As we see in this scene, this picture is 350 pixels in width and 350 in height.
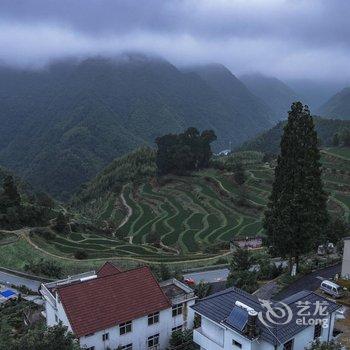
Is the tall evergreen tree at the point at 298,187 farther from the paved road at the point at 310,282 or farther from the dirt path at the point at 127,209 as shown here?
the dirt path at the point at 127,209

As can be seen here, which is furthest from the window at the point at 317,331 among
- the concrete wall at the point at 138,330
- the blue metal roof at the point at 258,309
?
the concrete wall at the point at 138,330

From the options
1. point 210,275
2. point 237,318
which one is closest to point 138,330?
point 237,318

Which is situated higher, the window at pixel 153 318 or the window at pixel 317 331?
the window at pixel 317 331

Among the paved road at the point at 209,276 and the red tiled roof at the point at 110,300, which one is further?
the paved road at the point at 209,276

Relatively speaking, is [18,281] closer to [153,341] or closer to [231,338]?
[153,341]

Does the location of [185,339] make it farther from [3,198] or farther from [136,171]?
[136,171]

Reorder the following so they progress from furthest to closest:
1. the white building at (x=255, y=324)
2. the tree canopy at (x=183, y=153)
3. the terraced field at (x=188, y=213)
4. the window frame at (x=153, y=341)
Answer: the tree canopy at (x=183, y=153)
the terraced field at (x=188, y=213)
the window frame at (x=153, y=341)
the white building at (x=255, y=324)

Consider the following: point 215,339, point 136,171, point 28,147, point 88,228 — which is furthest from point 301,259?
point 28,147
